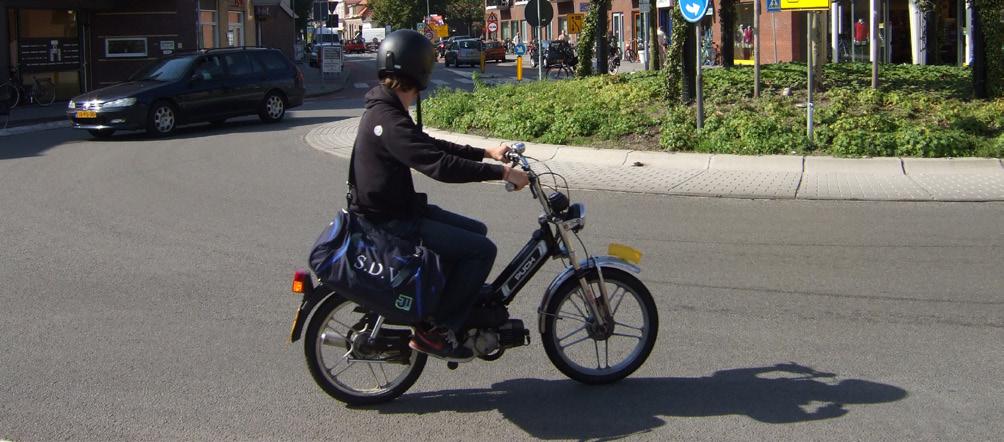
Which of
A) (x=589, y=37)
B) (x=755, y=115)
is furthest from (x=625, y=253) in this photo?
(x=589, y=37)

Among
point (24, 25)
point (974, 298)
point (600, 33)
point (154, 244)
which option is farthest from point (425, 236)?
point (24, 25)

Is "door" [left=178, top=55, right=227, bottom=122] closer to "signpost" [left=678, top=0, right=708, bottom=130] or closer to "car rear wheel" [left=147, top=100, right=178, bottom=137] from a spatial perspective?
"car rear wheel" [left=147, top=100, right=178, bottom=137]

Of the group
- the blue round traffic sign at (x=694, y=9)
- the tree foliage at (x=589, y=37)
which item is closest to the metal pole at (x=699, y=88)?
the blue round traffic sign at (x=694, y=9)

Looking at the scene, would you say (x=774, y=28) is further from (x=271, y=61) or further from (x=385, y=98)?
(x=385, y=98)

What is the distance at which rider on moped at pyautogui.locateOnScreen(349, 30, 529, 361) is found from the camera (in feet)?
15.5

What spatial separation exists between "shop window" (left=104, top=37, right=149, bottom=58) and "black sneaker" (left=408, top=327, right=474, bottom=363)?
2778 cm

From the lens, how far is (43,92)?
2798cm

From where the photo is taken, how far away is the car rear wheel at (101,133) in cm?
1938

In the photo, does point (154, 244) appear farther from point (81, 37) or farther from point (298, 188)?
point (81, 37)

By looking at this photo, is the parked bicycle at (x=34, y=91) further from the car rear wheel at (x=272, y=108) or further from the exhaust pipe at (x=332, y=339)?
the exhaust pipe at (x=332, y=339)

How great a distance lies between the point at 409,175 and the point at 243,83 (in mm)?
17145

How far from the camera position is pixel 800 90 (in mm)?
16672

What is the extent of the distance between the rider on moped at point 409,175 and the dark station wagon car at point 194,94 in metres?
15.6

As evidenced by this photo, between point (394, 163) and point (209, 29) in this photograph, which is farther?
point (209, 29)
